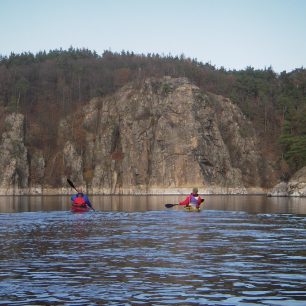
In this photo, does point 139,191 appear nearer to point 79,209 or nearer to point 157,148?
point 157,148

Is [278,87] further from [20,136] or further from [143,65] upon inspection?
[20,136]

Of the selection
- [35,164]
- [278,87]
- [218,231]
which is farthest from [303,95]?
[218,231]

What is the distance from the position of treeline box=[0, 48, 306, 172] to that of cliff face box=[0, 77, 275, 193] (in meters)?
6.46

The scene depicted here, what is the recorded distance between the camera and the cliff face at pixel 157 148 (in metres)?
122

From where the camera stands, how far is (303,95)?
153000 millimetres

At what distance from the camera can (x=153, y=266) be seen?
17234 millimetres

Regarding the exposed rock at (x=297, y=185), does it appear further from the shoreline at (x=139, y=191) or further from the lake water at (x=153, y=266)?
the lake water at (x=153, y=266)

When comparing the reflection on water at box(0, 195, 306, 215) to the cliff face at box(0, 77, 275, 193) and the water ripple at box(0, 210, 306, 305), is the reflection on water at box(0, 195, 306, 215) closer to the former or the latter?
the water ripple at box(0, 210, 306, 305)

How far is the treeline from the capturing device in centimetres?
14388

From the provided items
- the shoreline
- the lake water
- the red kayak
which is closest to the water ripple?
the lake water

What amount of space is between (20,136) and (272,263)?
122261mm

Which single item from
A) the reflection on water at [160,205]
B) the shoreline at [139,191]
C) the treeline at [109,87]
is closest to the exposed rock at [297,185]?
the reflection on water at [160,205]

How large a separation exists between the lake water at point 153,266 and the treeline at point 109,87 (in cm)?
10885

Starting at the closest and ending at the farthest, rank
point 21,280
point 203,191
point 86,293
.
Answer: point 86,293 < point 21,280 < point 203,191
